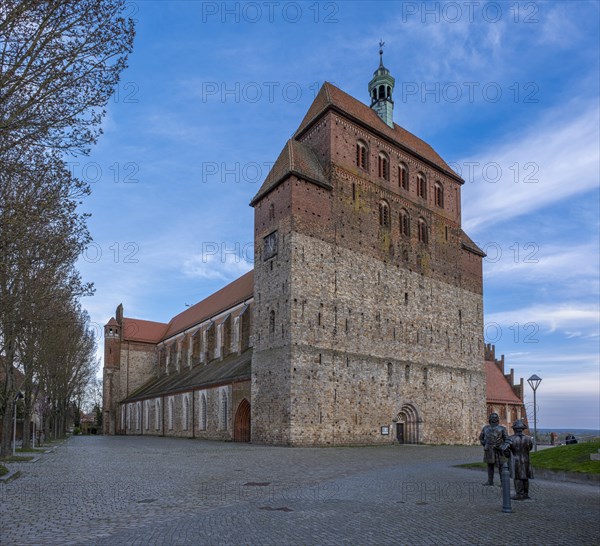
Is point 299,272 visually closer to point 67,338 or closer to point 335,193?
point 335,193

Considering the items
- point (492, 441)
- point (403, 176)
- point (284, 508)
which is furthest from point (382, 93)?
point (284, 508)

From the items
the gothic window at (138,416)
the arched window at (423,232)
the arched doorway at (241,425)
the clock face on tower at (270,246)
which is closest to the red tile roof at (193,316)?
the gothic window at (138,416)

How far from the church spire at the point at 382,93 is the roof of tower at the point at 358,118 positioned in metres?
1.03

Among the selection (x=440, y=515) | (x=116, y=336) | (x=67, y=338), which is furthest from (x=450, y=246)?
(x=116, y=336)

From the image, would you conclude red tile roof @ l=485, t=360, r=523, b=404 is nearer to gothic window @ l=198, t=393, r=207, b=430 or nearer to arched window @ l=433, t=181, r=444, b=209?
arched window @ l=433, t=181, r=444, b=209

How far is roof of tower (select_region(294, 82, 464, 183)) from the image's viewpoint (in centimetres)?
3775

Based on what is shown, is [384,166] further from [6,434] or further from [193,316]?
[193,316]

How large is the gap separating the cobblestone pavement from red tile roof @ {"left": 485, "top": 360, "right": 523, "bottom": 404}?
1573 inches

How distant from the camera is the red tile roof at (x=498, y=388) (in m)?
55.3

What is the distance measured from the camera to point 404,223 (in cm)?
4131

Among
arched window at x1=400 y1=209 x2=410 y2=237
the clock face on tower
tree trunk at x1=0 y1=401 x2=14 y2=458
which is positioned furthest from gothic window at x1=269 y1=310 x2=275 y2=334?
tree trunk at x1=0 y1=401 x2=14 y2=458

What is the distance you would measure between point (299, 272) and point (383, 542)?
25.9 m

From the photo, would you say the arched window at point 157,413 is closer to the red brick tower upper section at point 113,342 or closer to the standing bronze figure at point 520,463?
the red brick tower upper section at point 113,342

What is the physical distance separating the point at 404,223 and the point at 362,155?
19.4ft
